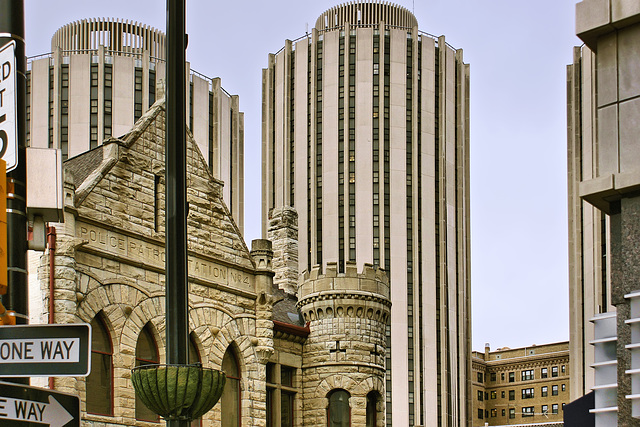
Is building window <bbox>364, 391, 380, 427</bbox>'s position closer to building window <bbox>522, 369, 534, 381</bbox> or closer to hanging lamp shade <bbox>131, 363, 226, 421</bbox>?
hanging lamp shade <bbox>131, 363, 226, 421</bbox>

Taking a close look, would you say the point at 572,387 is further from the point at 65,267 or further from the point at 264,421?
the point at 65,267

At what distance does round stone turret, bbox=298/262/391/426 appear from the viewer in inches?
1330

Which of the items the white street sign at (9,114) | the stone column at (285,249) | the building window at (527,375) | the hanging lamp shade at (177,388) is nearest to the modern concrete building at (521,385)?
the building window at (527,375)

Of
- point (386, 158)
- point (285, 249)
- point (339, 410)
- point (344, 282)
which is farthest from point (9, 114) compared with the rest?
point (386, 158)

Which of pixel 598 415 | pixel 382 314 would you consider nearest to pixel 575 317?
pixel 382 314

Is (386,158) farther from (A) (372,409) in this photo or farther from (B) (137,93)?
(A) (372,409)

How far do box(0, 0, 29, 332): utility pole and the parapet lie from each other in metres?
26.2

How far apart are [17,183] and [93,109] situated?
9129 cm

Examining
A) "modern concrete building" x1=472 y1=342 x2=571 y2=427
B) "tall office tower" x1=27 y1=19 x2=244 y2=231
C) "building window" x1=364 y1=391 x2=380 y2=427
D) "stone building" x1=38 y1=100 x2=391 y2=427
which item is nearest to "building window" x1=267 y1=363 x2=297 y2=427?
"stone building" x1=38 y1=100 x2=391 y2=427

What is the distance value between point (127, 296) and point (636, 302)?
49.7ft

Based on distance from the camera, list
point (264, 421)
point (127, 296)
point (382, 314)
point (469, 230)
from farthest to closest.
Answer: point (469, 230) < point (382, 314) < point (264, 421) < point (127, 296)

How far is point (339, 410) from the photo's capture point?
33844mm

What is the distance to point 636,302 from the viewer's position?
43.3ft

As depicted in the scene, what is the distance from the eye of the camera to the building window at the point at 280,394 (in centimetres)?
3228
